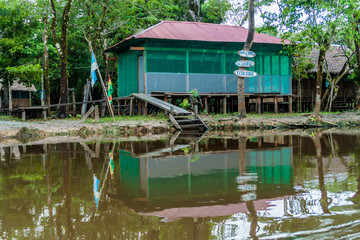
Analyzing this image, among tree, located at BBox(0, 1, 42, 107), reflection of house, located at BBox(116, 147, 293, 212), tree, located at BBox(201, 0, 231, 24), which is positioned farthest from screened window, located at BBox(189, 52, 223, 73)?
tree, located at BBox(201, 0, 231, 24)

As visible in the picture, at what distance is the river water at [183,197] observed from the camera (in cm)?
323

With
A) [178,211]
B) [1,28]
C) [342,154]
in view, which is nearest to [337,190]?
[178,211]

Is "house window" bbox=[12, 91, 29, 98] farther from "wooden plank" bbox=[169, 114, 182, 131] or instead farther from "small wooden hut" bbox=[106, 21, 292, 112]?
"wooden plank" bbox=[169, 114, 182, 131]

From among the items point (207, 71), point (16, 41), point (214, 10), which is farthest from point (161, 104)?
point (214, 10)

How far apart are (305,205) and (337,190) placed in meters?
0.80

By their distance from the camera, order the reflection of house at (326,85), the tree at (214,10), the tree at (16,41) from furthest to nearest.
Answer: the tree at (214,10), the reflection of house at (326,85), the tree at (16,41)

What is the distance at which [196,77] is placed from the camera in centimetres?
1903

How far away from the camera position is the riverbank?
13516 mm

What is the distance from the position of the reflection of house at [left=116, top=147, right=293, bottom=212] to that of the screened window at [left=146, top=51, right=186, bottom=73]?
1096cm

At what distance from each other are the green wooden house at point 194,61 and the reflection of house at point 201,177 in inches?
428

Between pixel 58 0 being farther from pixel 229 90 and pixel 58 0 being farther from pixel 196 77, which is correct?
pixel 229 90

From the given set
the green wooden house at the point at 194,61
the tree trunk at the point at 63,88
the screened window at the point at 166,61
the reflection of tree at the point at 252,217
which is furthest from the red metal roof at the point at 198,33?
the reflection of tree at the point at 252,217

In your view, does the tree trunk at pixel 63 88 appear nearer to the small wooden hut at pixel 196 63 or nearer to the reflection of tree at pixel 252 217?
the small wooden hut at pixel 196 63

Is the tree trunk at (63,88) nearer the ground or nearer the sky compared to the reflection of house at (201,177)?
nearer the sky
